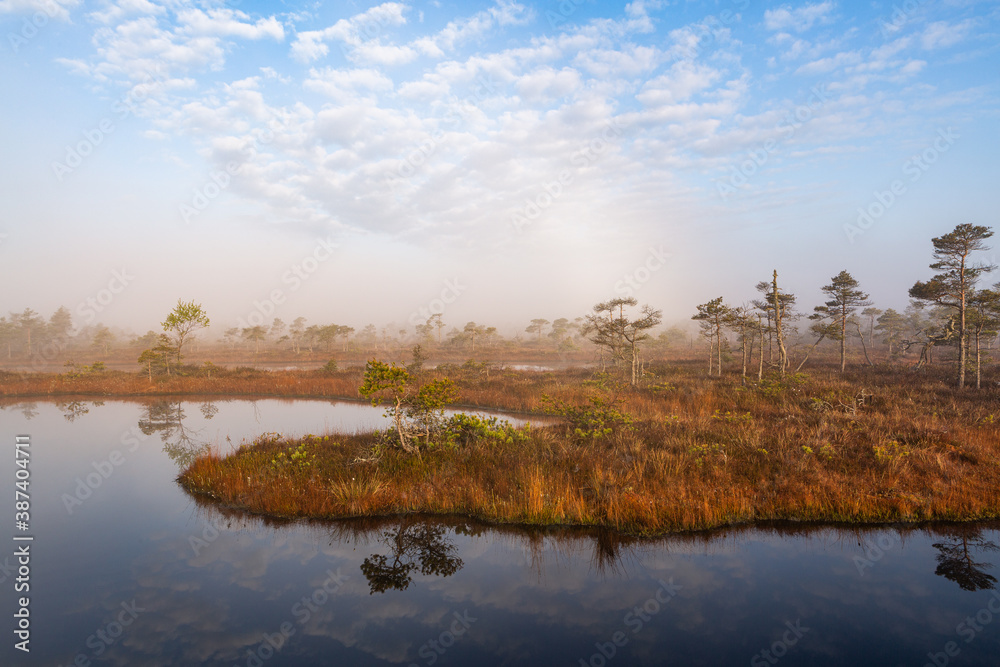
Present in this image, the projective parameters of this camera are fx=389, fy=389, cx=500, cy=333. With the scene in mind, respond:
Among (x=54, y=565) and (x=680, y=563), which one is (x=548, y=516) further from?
(x=54, y=565)

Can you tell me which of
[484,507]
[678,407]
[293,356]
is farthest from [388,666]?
[293,356]

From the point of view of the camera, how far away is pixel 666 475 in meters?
9.50

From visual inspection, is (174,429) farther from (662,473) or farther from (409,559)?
(662,473)

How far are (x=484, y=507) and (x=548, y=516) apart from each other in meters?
1.48

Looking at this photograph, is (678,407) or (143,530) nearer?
(143,530)

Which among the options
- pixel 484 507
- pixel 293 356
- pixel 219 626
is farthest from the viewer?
pixel 293 356

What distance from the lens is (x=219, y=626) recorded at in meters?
5.67
